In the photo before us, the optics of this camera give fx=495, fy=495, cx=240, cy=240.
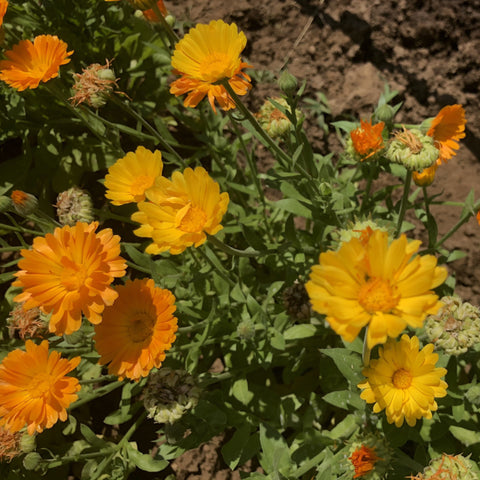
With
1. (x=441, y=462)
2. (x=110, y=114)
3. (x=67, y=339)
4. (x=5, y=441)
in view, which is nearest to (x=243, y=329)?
(x=67, y=339)

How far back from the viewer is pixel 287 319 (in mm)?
2900

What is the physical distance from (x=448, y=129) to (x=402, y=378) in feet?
5.04

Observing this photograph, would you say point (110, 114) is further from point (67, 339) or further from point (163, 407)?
point (163, 407)

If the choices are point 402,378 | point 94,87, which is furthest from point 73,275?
point 402,378

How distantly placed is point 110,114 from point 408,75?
2.38 m

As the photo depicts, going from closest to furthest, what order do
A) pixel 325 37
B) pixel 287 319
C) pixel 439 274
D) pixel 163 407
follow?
pixel 439 274, pixel 163 407, pixel 287 319, pixel 325 37

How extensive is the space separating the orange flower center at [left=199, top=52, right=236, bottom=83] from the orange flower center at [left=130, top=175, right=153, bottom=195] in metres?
0.61

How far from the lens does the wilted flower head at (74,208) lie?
2.80 m

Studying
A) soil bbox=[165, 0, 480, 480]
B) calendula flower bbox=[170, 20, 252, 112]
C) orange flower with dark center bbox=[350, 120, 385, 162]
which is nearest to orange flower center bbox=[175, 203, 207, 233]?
calendula flower bbox=[170, 20, 252, 112]

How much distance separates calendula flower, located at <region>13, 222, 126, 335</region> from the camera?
214cm

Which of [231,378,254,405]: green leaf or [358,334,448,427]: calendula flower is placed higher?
[358,334,448,427]: calendula flower

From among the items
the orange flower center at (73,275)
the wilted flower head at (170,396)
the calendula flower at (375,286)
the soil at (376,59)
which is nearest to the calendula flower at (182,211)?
the orange flower center at (73,275)

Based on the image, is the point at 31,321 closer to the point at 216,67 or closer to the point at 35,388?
the point at 35,388

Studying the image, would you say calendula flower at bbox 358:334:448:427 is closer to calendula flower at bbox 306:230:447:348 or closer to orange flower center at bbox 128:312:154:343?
calendula flower at bbox 306:230:447:348
